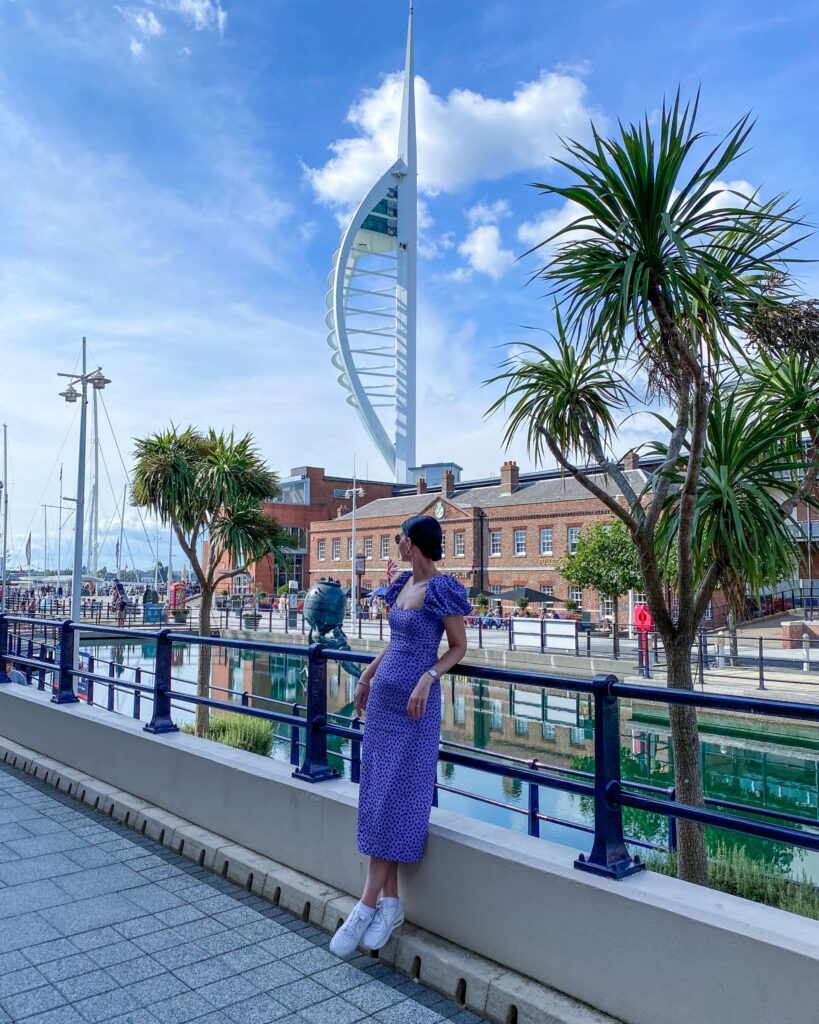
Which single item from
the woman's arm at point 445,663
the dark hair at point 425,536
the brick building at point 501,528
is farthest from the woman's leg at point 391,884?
the brick building at point 501,528

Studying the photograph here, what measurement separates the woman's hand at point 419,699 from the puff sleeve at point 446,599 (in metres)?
0.27

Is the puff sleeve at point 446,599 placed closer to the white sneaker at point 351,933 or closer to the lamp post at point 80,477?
the white sneaker at point 351,933

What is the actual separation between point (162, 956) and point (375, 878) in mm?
956

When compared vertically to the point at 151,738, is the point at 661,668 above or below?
below

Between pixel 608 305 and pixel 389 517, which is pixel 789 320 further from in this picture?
pixel 389 517

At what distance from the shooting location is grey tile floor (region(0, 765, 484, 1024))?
2939 millimetres

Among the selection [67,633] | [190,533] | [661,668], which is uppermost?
[190,533]

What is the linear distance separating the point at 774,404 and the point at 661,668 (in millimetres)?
19061

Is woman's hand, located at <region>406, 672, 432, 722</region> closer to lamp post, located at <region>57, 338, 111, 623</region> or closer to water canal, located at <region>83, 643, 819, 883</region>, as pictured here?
water canal, located at <region>83, 643, 819, 883</region>

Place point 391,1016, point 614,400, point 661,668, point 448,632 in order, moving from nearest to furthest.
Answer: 1. point 391,1016
2. point 448,632
3. point 614,400
4. point 661,668

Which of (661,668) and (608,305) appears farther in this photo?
(661,668)

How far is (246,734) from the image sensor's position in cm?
1518

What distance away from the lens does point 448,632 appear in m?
3.21

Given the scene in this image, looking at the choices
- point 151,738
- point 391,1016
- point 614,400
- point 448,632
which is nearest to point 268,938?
point 391,1016
